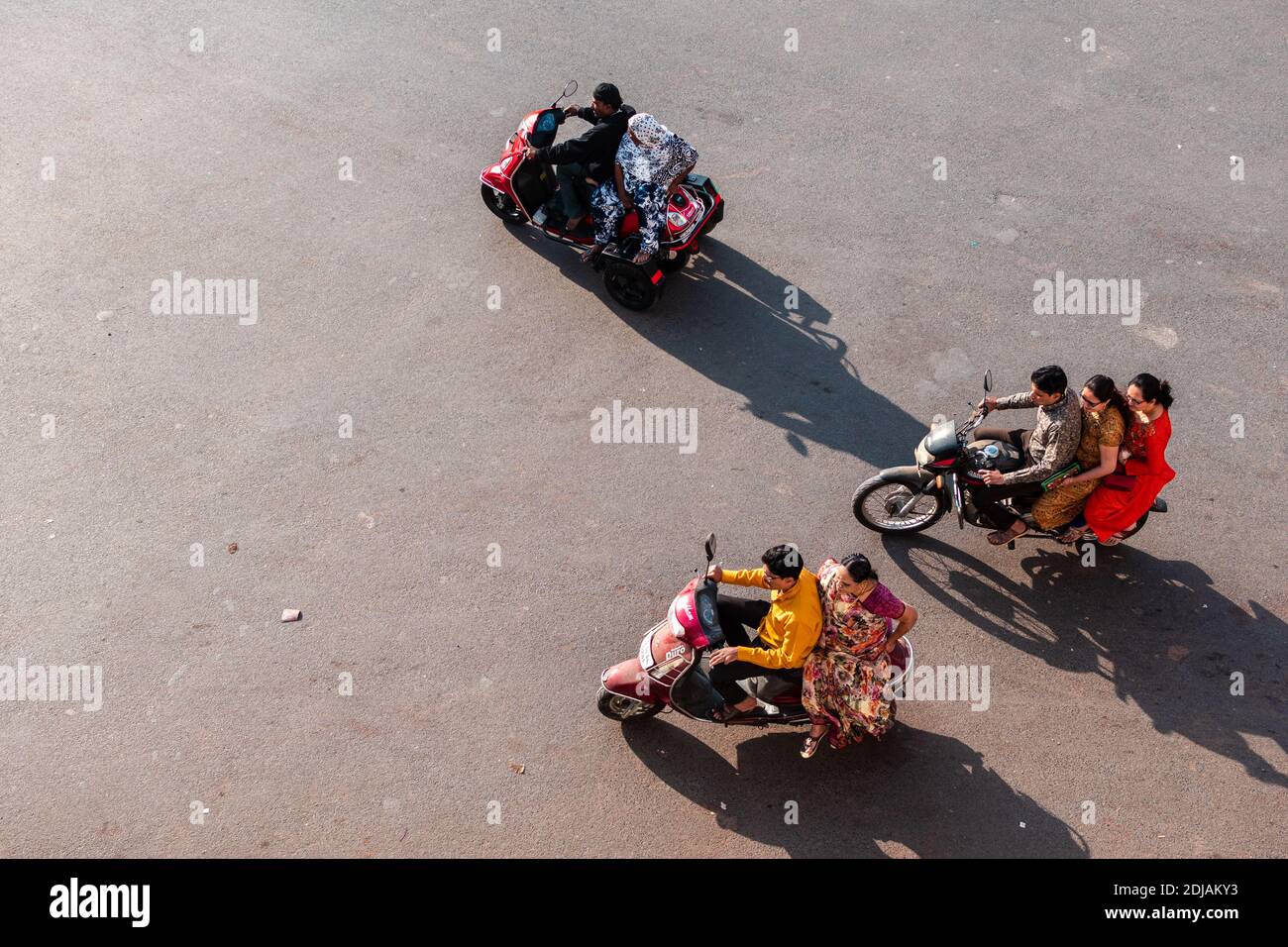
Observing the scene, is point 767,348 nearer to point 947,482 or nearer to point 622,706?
point 947,482

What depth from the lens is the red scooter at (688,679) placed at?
19.2ft

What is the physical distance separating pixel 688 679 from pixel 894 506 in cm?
233

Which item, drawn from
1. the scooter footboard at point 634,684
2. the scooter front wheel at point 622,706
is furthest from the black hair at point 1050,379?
the scooter front wheel at point 622,706

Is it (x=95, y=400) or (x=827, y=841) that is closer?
(x=827, y=841)

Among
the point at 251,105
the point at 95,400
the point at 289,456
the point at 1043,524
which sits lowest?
the point at 1043,524

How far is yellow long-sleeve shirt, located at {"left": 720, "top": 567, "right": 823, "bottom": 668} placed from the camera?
5652 mm

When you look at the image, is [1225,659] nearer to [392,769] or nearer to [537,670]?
[537,670]

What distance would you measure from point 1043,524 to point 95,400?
7.88 meters

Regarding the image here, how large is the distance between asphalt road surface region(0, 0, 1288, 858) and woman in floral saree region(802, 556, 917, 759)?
1.56ft

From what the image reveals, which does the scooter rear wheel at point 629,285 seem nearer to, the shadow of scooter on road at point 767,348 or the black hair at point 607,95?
the shadow of scooter on road at point 767,348

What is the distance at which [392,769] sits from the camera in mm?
6355

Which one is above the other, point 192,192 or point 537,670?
point 192,192

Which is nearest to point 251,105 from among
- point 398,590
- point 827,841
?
point 398,590

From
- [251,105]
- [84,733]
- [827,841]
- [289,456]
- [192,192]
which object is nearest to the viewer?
[827,841]
